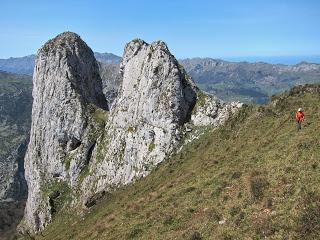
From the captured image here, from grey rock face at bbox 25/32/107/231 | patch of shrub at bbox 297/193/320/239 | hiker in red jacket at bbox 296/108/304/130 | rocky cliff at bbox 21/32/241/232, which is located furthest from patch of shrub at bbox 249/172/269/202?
grey rock face at bbox 25/32/107/231

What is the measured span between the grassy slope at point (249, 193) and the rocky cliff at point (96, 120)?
24.8 m

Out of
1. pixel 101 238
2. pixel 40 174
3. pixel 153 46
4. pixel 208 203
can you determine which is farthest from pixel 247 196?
pixel 40 174

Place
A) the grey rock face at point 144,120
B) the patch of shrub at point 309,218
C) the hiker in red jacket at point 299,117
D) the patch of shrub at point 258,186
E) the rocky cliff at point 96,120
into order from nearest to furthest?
the patch of shrub at point 309,218
the patch of shrub at point 258,186
the hiker in red jacket at point 299,117
the grey rock face at point 144,120
the rocky cliff at point 96,120

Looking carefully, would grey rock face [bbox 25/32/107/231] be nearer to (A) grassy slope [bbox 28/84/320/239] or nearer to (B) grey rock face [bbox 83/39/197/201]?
(B) grey rock face [bbox 83/39/197/201]

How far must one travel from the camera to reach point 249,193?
34094mm

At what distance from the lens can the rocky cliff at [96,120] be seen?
87.8m

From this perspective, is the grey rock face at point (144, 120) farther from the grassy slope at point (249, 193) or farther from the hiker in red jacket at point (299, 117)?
the hiker in red jacket at point (299, 117)

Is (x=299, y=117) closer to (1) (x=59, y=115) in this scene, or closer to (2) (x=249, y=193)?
(2) (x=249, y=193)

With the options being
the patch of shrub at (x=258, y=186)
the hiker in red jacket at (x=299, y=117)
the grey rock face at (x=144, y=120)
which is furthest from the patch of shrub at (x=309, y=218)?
the grey rock face at (x=144, y=120)

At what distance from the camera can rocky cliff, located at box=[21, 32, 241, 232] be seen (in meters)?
87.8

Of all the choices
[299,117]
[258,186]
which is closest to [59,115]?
[299,117]

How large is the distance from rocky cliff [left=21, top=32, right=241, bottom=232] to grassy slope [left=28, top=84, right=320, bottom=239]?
978 inches

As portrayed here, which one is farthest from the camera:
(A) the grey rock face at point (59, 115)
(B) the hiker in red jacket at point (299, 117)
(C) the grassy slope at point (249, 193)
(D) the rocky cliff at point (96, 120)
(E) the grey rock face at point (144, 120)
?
(A) the grey rock face at point (59, 115)

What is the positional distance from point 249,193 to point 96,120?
84285 mm
